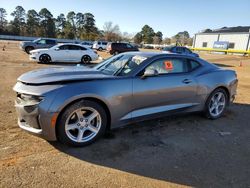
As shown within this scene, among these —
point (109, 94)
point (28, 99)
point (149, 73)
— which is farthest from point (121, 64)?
point (28, 99)

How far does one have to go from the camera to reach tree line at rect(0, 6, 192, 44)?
88.7 metres

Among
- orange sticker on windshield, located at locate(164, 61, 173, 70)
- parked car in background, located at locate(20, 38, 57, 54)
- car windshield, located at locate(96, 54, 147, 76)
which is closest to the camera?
car windshield, located at locate(96, 54, 147, 76)

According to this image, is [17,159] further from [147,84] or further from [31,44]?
[31,44]

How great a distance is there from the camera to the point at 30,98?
364 centimetres

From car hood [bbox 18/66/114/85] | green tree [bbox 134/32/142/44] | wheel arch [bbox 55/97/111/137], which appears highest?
car hood [bbox 18/66/114/85]

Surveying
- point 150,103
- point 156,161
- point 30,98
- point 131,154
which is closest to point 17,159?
point 30,98

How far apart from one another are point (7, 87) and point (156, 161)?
20.5ft

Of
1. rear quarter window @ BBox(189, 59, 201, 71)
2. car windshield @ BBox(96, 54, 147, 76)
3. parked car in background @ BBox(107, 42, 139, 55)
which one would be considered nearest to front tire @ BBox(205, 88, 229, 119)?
rear quarter window @ BBox(189, 59, 201, 71)

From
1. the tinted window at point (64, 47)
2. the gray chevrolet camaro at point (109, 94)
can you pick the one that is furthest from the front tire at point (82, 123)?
the tinted window at point (64, 47)

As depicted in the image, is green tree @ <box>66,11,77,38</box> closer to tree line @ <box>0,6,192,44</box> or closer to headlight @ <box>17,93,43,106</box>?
tree line @ <box>0,6,192,44</box>

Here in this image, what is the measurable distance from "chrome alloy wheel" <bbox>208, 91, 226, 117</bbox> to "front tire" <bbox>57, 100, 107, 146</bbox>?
2.84m

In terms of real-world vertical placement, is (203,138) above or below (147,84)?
below

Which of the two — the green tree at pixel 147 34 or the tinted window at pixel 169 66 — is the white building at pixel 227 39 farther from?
A: the tinted window at pixel 169 66

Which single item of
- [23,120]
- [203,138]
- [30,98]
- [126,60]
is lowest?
[203,138]
